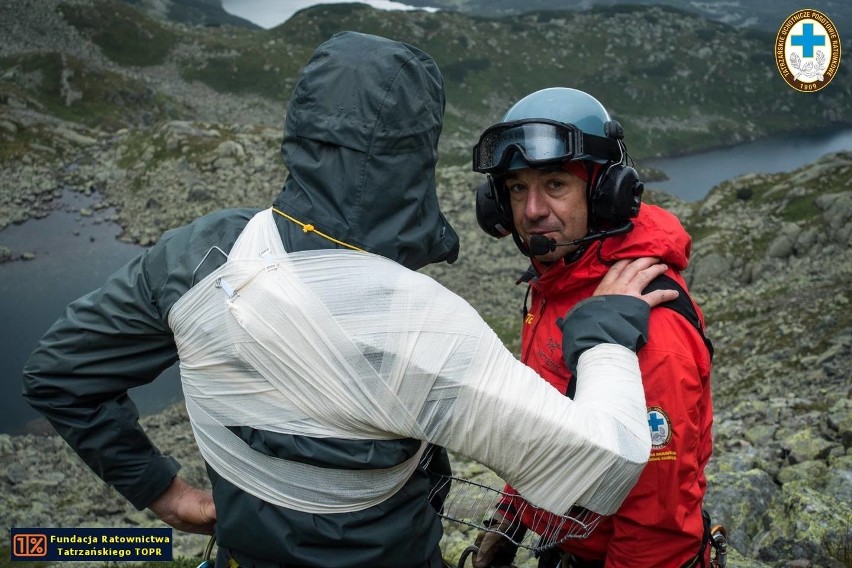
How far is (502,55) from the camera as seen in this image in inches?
4892

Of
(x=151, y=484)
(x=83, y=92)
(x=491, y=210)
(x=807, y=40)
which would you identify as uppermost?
(x=807, y=40)

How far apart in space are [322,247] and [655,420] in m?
1.76

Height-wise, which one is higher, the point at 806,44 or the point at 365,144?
the point at 806,44

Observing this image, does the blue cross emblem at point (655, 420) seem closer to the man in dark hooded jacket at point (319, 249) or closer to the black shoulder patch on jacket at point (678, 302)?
the black shoulder patch on jacket at point (678, 302)

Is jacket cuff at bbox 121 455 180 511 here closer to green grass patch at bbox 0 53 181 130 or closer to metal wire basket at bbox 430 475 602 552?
metal wire basket at bbox 430 475 602 552

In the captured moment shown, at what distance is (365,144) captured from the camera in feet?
8.86

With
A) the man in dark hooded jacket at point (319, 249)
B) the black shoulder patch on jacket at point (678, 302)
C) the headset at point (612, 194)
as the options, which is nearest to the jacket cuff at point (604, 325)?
the black shoulder patch on jacket at point (678, 302)

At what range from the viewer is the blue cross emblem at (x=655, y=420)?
329 cm

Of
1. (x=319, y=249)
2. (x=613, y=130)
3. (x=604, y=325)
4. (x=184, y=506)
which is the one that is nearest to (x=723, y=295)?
(x=613, y=130)

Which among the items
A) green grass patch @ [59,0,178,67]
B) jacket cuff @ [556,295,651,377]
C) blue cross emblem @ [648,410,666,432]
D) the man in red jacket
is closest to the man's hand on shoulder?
the man in red jacket

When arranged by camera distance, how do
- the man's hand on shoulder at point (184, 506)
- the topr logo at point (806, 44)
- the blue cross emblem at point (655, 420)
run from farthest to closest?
the topr logo at point (806, 44)
the man's hand on shoulder at point (184, 506)
the blue cross emblem at point (655, 420)

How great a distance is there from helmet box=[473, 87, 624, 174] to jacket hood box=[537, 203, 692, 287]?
48 cm

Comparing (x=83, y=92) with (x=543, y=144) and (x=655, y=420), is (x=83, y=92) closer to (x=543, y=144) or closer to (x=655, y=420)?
(x=543, y=144)

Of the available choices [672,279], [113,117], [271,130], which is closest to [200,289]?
[672,279]
